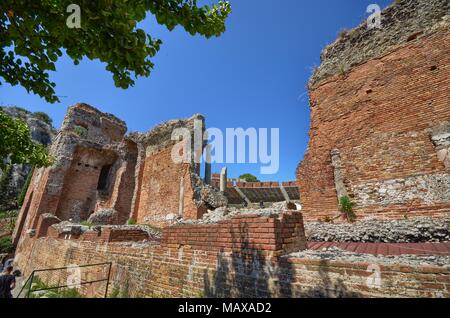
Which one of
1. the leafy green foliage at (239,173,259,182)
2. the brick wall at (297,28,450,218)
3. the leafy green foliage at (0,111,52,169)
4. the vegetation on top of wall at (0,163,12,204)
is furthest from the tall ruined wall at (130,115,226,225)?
the leafy green foliage at (239,173,259,182)

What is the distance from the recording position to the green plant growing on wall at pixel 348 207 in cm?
682

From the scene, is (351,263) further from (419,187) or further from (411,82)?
(411,82)

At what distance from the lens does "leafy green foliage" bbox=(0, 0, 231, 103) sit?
109 inches

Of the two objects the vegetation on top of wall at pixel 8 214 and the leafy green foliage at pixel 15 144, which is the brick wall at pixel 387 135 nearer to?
the leafy green foliage at pixel 15 144

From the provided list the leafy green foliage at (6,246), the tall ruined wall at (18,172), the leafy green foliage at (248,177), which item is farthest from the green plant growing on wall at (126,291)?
the leafy green foliage at (248,177)

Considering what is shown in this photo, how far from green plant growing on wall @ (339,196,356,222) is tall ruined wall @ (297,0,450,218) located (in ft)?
0.60

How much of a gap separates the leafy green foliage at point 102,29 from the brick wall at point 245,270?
9.20 feet

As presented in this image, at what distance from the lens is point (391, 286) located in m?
2.03

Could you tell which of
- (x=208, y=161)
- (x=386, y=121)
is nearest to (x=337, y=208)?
(x=386, y=121)

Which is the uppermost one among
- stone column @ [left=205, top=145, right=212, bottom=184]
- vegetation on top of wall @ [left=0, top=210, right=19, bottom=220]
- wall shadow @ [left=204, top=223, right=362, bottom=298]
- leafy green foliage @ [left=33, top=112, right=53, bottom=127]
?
leafy green foliage @ [left=33, top=112, right=53, bottom=127]

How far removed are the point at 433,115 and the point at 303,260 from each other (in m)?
6.35

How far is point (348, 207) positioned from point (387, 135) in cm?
242

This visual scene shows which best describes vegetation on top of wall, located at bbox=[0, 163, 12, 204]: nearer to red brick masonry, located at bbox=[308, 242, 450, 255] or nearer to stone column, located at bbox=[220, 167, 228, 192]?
stone column, located at bbox=[220, 167, 228, 192]

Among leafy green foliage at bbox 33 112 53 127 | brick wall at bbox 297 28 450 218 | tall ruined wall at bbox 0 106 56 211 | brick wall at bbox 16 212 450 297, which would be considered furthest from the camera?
leafy green foliage at bbox 33 112 53 127
